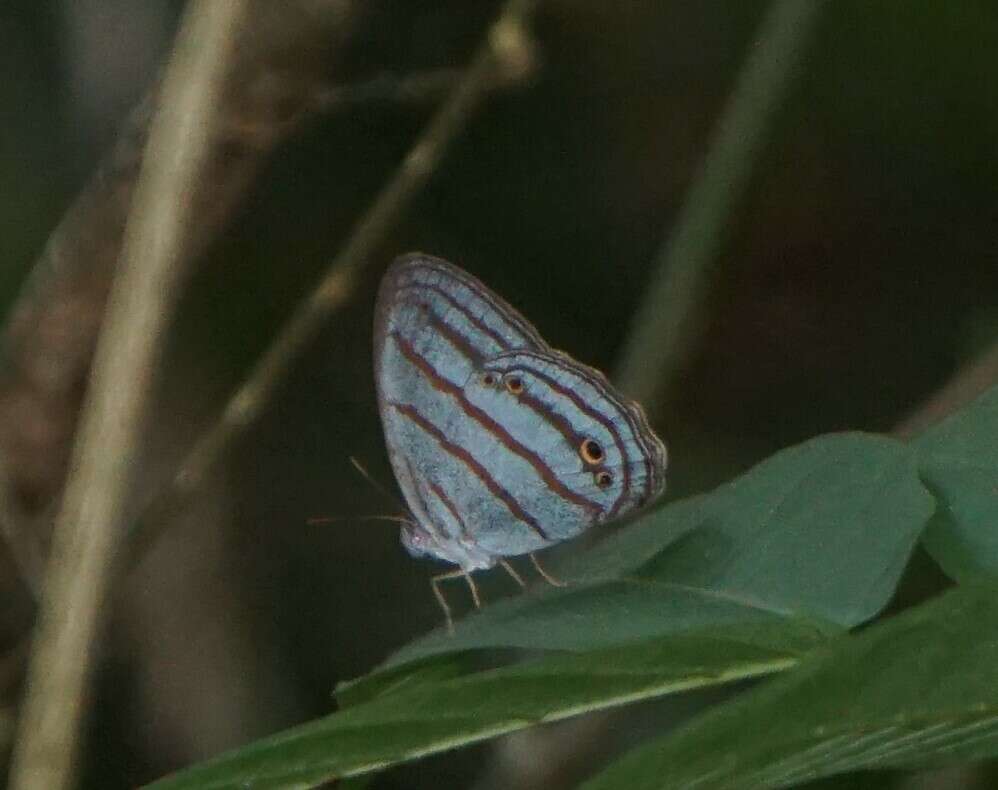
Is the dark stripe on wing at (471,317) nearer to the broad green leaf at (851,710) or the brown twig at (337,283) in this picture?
the brown twig at (337,283)

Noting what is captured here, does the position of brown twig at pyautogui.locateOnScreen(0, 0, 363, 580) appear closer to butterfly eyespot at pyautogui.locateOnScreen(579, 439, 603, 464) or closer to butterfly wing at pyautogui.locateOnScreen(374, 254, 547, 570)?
butterfly wing at pyautogui.locateOnScreen(374, 254, 547, 570)

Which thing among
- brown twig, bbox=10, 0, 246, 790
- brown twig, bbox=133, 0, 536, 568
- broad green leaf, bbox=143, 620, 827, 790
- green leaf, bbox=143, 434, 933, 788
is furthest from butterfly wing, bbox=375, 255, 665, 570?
broad green leaf, bbox=143, 620, 827, 790

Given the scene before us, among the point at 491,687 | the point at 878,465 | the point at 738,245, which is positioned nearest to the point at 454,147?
the point at 738,245

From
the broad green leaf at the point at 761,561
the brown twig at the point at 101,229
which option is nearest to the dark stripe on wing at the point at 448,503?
the brown twig at the point at 101,229

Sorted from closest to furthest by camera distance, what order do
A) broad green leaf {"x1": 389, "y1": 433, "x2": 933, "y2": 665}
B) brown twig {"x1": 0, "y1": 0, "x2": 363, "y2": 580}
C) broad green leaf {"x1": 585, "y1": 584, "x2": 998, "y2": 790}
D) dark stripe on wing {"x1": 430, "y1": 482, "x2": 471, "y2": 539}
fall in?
broad green leaf {"x1": 585, "y1": 584, "x2": 998, "y2": 790}
broad green leaf {"x1": 389, "y1": 433, "x2": 933, "y2": 665}
dark stripe on wing {"x1": 430, "y1": 482, "x2": 471, "y2": 539}
brown twig {"x1": 0, "y1": 0, "x2": 363, "y2": 580}

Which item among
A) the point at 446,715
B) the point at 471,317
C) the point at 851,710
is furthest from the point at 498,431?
the point at 851,710

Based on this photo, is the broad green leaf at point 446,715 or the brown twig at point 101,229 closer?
the broad green leaf at point 446,715

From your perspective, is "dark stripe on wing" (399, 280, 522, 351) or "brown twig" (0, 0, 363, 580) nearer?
"dark stripe on wing" (399, 280, 522, 351)

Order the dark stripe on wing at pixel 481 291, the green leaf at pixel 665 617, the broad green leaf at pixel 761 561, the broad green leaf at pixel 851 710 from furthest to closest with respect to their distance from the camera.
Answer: the dark stripe on wing at pixel 481 291 → the broad green leaf at pixel 761 561 → the green leaf at pixel 665 617 → the broad green leaf at pixel 851 710
